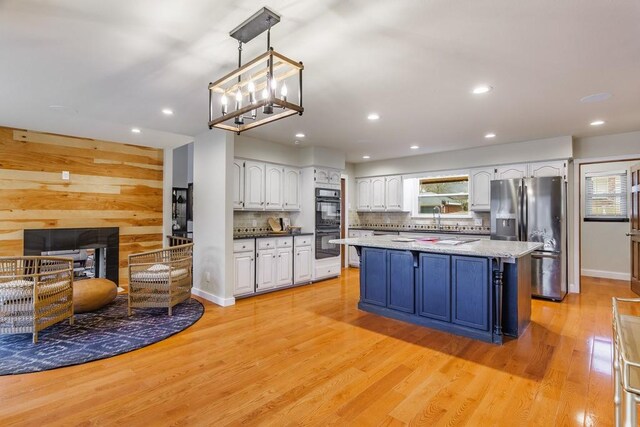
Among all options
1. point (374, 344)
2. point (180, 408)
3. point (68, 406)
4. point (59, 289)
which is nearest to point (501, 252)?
point (374, 344)

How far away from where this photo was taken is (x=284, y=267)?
535 centimetres

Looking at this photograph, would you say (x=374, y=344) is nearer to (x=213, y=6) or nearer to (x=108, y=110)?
(x=213, y=6)

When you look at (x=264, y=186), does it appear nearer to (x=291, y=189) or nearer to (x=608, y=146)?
(x=291, y=189)

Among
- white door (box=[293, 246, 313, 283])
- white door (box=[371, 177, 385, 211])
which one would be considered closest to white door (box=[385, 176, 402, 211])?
white door (box=[371, 177, 385, 211])

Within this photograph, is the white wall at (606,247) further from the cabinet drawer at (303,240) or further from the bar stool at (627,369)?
the bar stool at (627,369)

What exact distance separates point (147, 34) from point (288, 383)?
2.62 m

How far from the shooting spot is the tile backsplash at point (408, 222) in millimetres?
6188

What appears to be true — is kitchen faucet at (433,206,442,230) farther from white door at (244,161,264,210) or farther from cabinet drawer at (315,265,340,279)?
white door at (244,161,264,210)

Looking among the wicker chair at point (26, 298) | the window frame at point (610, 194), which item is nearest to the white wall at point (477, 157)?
the window frame at point (610, 194)

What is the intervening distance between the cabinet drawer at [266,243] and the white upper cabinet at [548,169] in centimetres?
424

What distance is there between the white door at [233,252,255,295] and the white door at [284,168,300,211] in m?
1.29

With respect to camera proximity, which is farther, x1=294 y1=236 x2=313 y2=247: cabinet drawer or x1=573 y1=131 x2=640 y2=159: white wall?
x1=294 y1=236 x2=313 y2=247: cabinet drawer

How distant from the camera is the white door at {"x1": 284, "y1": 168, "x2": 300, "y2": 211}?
18.9ft

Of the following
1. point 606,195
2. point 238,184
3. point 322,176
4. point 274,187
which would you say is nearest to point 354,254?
point 322,176
